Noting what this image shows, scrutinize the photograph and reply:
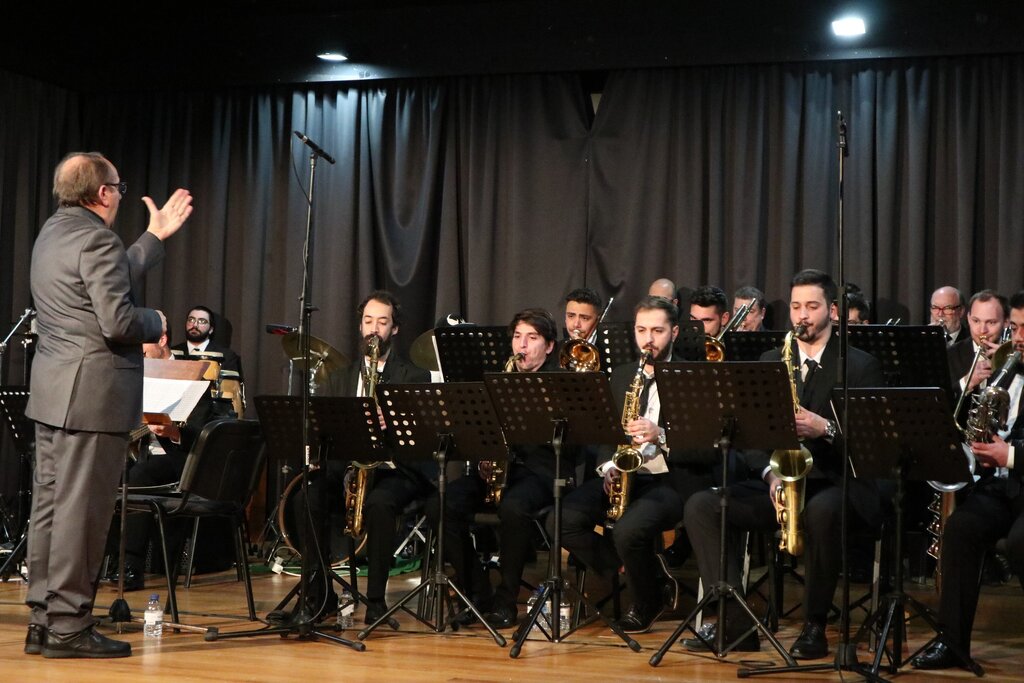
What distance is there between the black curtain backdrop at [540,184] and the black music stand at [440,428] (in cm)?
347

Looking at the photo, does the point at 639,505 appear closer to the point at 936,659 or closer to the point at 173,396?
the point at 936,659

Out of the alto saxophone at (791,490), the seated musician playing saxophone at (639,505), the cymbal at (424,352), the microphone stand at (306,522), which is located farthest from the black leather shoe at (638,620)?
the cymbal at (424,352)

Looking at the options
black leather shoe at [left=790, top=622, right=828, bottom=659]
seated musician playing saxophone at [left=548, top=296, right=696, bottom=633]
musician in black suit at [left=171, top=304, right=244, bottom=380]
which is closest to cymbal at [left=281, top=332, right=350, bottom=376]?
musician in black suit at [left=171, top=304, right=244, bottom=380]

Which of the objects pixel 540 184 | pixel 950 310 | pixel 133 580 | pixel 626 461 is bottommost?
pixel 133 580

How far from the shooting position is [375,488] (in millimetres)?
5340

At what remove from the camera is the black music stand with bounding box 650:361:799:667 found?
13.8 feet

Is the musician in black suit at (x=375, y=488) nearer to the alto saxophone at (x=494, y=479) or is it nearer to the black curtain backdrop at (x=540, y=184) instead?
the alto saxophone at (x=494, y=479)

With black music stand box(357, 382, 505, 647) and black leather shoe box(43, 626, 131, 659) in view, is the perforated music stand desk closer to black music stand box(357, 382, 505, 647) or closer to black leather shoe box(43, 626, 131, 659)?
black music stand box(357, 382, 505, 647)

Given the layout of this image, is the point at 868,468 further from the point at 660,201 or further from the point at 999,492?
the point at 660,201

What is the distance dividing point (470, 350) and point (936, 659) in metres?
2.41

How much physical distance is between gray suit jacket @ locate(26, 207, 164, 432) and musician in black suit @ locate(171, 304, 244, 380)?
4.13 m

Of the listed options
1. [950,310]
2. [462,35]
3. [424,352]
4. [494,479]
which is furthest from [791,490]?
[462,35]

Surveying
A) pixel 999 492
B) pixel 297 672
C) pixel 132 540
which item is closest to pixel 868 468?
pixel 999 492

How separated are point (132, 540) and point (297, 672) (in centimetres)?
245
